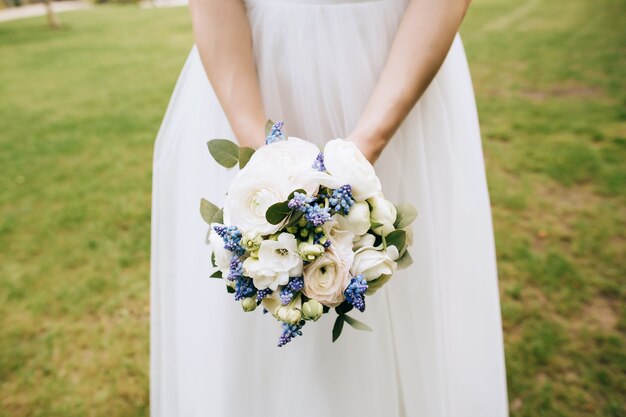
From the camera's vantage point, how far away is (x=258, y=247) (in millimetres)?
1028

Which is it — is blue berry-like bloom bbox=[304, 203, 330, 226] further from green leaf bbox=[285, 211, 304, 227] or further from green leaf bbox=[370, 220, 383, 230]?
green leaf bbox=[370, 220, 383, 230]

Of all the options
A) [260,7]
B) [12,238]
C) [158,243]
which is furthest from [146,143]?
[260,7]

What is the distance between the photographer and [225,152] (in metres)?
1.21

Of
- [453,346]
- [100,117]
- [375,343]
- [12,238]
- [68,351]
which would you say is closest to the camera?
→ [375,343]

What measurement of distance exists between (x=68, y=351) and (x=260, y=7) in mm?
2114

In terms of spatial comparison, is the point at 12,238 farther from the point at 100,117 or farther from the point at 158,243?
the point at 100,117

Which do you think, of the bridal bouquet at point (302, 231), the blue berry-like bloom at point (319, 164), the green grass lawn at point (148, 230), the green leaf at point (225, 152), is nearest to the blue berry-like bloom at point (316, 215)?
the bridal bouquet at point (302, 231)

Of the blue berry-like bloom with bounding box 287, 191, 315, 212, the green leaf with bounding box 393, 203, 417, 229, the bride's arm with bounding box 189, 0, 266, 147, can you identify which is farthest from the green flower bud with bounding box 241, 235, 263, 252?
the bride's arm with bounding box 189, 0, 266, 147

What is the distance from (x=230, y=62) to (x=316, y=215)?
0.71 m

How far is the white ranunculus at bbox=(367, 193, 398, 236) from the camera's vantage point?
108 centimetres

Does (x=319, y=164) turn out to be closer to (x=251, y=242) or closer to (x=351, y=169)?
(x=351, y=169)

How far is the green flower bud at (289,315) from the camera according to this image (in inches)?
40.6

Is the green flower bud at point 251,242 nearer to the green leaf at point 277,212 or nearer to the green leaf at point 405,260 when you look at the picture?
the green leaf at point 277,212

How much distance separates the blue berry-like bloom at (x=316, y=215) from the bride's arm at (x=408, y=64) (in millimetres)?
409
